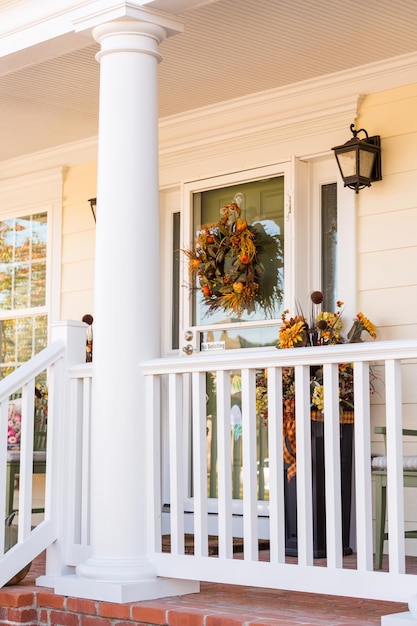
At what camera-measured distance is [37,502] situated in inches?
263

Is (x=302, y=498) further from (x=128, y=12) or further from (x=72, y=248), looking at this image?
(x=72, y=248)

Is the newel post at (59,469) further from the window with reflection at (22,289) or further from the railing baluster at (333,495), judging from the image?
the window with reflection at (22,289)

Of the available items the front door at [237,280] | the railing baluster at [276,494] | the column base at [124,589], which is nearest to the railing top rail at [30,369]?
the column base at [124,589]

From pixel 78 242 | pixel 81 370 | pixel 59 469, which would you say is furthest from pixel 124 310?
pixel 78 242

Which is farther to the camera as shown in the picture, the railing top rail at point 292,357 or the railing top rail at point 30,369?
the railing top rail at point 30,369

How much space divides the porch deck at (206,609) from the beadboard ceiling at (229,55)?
2372 millimetres

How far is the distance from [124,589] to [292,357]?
1.12m

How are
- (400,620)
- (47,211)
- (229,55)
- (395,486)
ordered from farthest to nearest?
(47,211) → (229,55) → (395,486) → (400,620)

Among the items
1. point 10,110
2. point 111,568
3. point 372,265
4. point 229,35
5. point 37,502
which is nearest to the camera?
point 111,568

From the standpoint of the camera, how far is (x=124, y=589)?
3.71 meters

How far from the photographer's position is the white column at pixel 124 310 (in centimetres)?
386

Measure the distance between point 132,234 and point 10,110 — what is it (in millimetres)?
2479

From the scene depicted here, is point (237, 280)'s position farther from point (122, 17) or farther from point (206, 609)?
point (206, 609)

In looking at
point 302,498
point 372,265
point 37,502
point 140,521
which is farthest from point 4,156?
point 302,498
